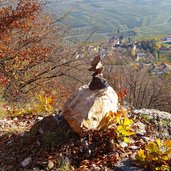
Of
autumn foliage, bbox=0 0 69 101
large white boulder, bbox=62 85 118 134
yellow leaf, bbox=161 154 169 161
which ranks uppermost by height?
large white boulder, bbox=62 85 118 134

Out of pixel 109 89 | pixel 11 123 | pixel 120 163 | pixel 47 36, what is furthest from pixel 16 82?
pixel 120 163

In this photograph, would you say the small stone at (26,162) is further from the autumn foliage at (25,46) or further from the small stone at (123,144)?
the autumn foliage at (25,46)

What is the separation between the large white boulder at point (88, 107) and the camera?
18.4ft

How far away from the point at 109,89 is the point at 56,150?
4.67 feet

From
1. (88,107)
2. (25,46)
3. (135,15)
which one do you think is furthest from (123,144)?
(135,15)

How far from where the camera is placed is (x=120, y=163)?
5.15 metres

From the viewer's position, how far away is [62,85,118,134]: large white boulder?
5.59 meters

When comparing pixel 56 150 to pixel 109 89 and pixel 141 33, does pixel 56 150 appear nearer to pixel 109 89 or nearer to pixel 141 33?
pixel 109 89

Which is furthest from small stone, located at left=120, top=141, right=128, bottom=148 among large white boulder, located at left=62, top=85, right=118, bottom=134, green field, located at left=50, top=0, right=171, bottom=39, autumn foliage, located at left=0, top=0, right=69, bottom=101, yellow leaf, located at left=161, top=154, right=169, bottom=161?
green field, located at left=50, top=0, right=171, bottom=39

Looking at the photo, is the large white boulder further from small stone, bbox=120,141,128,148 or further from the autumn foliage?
the autumn foliage

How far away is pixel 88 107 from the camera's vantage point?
574cm

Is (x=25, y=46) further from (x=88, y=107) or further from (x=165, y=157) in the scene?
(x=165, y=157)

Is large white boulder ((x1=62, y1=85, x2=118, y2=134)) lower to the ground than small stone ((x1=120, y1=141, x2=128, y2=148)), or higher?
higher

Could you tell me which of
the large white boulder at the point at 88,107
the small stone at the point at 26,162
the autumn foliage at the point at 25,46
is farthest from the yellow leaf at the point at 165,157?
the autumn foliage at the point at 25,46
